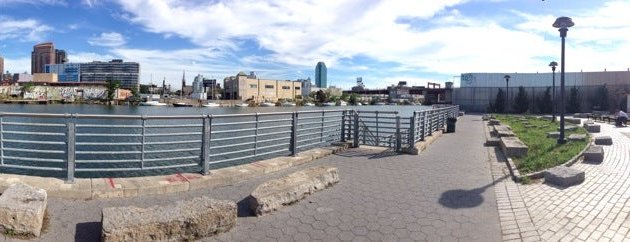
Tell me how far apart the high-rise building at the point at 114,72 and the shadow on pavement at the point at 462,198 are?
20151cm

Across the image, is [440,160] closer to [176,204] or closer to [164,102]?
[176,204]

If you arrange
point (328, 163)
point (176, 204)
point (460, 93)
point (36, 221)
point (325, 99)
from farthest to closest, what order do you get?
point (325, 99)
point (460, 93)
point (328, 163)
point (176, 204)
point (36, 221)

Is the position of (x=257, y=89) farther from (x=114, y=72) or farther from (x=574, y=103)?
(x=574, y=103)

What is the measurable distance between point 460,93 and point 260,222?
6887 cm

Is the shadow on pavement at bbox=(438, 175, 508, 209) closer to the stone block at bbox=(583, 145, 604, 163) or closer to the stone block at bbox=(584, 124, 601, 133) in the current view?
the stone block at bbox=(583, 145, 604, 163)

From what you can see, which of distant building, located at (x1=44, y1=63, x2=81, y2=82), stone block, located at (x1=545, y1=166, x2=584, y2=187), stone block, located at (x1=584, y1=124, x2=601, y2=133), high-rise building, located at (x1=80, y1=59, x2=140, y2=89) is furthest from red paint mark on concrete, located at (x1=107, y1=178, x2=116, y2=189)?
distant building, located at (x1=44, y1=63, x2=81, y2=82)

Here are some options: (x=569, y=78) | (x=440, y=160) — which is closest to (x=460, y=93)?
(x=569, y=78)

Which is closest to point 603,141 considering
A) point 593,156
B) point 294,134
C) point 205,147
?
point 593,156

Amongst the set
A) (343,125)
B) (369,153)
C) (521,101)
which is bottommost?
(369,153)

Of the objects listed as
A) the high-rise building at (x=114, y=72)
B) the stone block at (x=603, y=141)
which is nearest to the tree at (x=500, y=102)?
the stone block at (x=603, y=141)

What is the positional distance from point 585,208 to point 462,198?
174 centimetres

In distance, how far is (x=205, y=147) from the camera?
24.2 ft

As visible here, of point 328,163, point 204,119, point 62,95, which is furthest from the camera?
point 62,95

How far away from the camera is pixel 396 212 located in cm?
573
